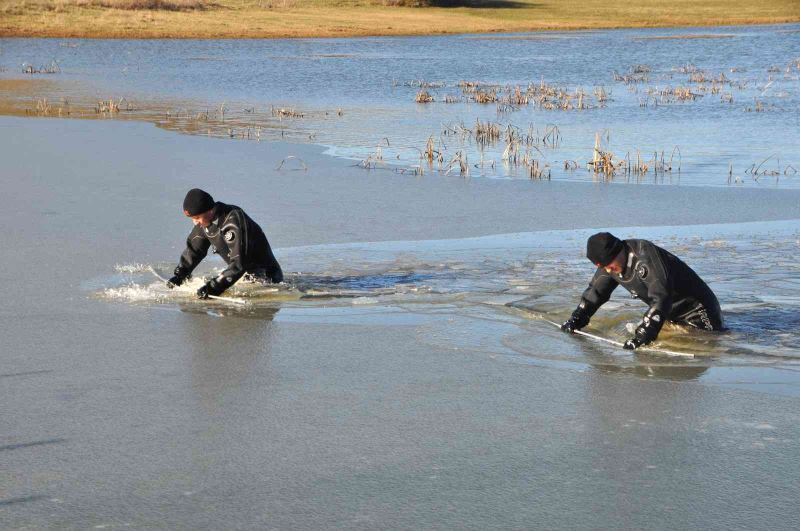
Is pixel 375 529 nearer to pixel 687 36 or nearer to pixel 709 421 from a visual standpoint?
pixel 709 421

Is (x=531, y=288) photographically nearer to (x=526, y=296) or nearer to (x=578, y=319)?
(x=526, y=296)

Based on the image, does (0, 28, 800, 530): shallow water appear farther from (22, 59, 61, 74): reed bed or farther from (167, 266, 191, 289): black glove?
(22, 59, 61, 74): reed bed

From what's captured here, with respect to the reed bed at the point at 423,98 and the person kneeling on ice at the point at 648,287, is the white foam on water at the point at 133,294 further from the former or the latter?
the reed bed at the point at 423,98

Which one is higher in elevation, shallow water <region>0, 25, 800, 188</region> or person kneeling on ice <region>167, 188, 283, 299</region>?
shallow water <region>0, 25, 800, 188</region>

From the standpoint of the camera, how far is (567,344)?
7.54m

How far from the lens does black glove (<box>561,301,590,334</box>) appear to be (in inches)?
304

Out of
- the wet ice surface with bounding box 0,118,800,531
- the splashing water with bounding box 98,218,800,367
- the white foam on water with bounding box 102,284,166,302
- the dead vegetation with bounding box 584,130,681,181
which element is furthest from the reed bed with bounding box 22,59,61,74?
the white foam on water with bounding box 102,284,166,302

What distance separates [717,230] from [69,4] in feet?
187

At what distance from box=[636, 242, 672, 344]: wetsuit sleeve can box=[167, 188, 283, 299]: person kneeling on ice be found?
2.87 m

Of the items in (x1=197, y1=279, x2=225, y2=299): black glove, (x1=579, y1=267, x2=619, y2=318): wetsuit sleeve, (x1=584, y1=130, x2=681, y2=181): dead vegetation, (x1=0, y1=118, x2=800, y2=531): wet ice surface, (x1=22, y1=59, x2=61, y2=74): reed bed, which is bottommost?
(x1=0, y1=118, x2=800, y2=531): wet ice surface

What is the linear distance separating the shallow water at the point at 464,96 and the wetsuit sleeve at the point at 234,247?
7.47m

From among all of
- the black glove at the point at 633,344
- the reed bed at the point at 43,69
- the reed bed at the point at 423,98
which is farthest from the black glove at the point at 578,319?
the reed bed at the point at 43,69

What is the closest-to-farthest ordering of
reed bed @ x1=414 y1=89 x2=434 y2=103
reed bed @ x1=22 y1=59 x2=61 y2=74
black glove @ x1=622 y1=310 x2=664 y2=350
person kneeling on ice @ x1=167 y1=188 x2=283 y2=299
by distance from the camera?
black glove @ x1=622 y1=310 x2=664 y2=350, person kneeling on ice @ x1=167 y1=188 x2=283 y2=299, reed bed @ x1=414 y1=89 x2=434 y2=103, reed bed @ x1=22 y1=59 x2=61 y2=74

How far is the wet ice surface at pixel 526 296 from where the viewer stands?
289 inches
